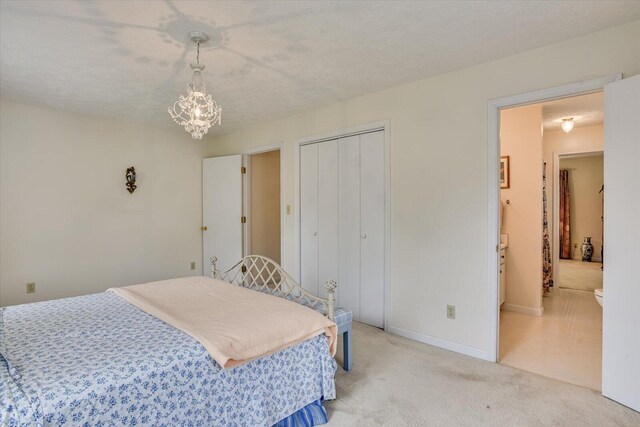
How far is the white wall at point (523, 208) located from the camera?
3.88m

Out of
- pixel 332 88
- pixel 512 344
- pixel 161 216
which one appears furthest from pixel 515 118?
pixel 161 216

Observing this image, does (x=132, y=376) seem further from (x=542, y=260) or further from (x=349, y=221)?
(x=542, y=260)

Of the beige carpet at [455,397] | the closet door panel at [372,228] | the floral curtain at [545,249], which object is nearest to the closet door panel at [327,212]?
the closet door panel at [372,228]

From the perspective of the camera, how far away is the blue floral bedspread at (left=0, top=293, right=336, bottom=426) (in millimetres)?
1228

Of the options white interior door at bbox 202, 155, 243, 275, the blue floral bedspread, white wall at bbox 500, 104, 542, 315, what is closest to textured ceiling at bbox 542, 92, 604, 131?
white wall at bbox 500, 104, 542, 315

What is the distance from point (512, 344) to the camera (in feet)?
9.91

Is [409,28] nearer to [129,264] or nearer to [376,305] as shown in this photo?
[376,305]

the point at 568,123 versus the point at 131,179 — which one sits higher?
the point at 568,123

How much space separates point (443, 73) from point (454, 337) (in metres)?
2.23

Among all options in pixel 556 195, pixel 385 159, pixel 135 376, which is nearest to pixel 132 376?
pixel 135 376

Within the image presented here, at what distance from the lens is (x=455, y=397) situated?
2.16m

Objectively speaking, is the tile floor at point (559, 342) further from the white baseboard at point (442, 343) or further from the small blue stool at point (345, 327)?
the small blue stool at point (345, 327)

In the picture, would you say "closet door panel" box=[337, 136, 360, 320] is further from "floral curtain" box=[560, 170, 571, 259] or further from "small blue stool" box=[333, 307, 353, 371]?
"floral curtain" box=[560, 170, 571, 259]

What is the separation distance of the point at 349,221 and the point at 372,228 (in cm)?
31
